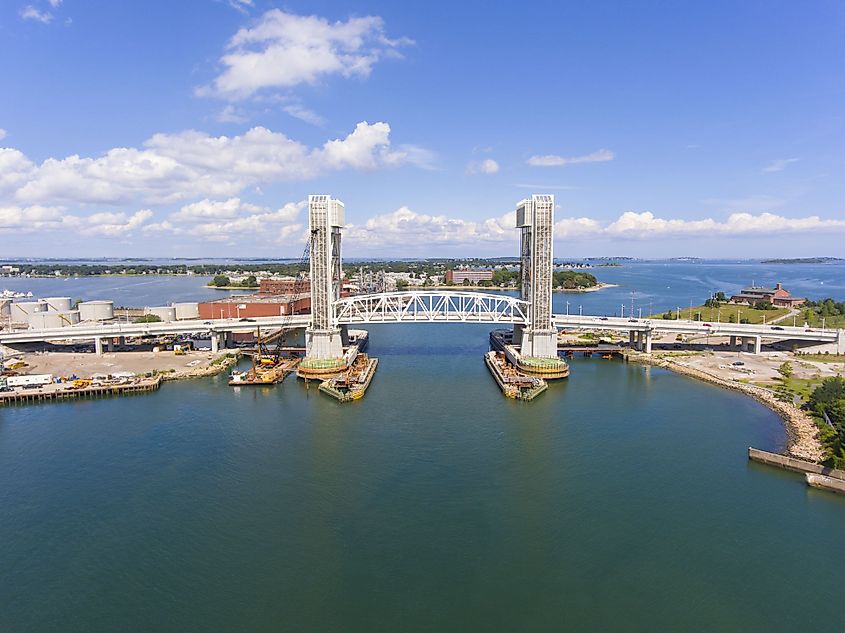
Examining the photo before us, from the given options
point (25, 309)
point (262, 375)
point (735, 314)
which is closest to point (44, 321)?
point (25, 309)

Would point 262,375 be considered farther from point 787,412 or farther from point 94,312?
point 787,412

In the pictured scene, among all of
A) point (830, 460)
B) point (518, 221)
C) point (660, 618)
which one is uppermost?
point (518, 221)

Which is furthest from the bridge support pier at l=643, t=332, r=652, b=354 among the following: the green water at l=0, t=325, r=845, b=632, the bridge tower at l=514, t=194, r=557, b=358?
the green water at l=0, t=325, r=845, b=632

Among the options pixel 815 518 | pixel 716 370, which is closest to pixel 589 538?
pixel 815 518

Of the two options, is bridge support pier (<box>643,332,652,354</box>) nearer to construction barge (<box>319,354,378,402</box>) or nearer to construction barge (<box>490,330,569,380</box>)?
construction barge (<box>490,330,569,380</box>)

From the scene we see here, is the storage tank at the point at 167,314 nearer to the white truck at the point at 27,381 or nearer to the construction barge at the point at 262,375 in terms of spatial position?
the construction barge at the point at 262,375

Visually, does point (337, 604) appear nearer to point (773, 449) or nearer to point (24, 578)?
point (24, 578)
